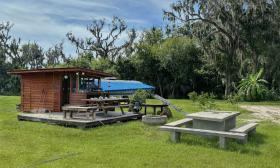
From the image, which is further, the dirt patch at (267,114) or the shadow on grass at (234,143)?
the dirt patch at (267,114)

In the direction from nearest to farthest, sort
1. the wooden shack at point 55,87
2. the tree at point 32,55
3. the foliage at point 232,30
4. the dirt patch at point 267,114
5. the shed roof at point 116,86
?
the wooden shack at point 55,87
the dirt patch at point 267,114
the shed roof at point 116,86
the foliage at point 232,30
the tree at point 32,55

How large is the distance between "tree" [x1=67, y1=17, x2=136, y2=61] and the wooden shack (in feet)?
78.7

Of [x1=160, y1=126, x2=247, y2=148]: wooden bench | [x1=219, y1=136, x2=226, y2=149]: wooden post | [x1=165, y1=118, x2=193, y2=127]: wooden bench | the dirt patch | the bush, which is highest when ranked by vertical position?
the bush

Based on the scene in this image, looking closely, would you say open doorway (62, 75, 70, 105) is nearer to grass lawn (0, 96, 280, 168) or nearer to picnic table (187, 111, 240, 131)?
grass lawn (0, 96, 280, 168)

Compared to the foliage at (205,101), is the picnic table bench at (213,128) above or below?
below

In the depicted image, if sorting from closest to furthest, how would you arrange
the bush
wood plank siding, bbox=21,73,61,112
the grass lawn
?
1. the grass lawn
2. wood plank siding, bbox=21,73,61,112
3. the bush

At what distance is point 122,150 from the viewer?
214 inches

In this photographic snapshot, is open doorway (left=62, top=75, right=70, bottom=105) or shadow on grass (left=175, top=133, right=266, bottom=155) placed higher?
open doorway (left=62, top=75, right=70, bottom=105)

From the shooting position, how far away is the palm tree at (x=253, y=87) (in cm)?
1978

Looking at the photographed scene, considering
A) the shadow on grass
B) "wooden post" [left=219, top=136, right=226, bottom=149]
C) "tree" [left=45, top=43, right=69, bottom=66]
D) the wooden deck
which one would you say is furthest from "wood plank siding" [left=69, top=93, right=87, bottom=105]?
"tree" [left=45, top=43, right=69, bottom=66]

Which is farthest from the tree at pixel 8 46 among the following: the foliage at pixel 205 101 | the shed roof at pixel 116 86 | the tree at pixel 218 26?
the foliage at pixel 205 101

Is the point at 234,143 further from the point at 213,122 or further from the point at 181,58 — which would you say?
the point at 181,58

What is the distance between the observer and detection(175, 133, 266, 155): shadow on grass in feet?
18.4

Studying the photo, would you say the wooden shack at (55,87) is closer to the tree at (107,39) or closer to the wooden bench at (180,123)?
the wooden bench at (180,123)
